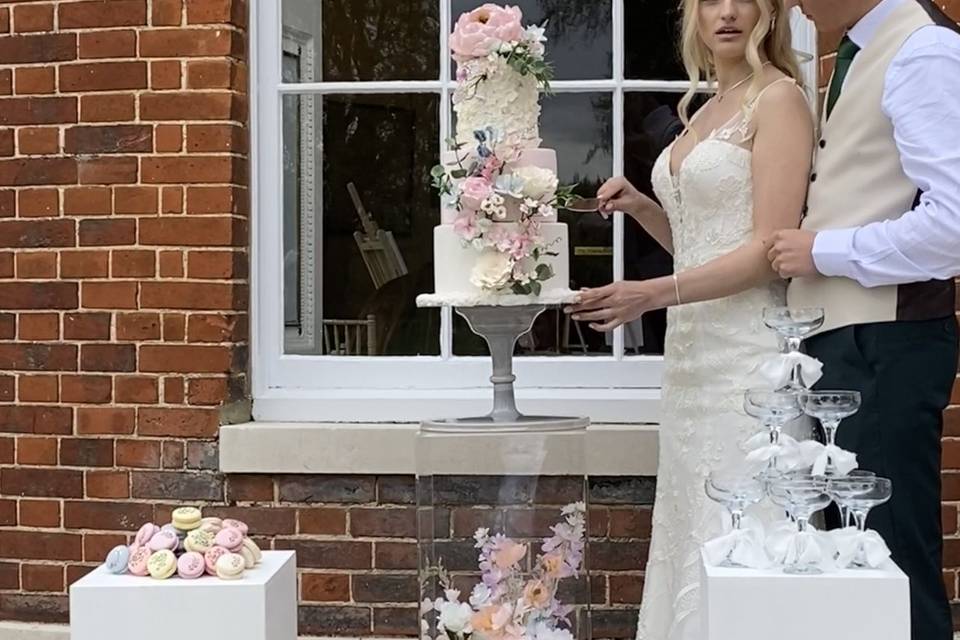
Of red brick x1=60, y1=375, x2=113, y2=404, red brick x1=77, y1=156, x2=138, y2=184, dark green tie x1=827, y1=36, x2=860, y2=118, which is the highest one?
dark green tie x1=827, y1=36, x2=860, y2=118

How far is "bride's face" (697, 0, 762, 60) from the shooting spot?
7.68 ft

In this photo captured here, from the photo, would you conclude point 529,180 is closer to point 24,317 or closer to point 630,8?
point 630,8

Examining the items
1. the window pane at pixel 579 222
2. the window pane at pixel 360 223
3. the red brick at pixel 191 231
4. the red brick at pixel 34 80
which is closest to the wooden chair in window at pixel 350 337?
the window pane at pixel 360 223

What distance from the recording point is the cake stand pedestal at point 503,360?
2.36 metres

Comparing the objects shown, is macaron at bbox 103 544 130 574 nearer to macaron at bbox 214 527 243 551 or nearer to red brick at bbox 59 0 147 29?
macaron at bbox 214 527 243 551

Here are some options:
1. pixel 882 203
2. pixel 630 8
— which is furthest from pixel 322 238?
pixel 882 203

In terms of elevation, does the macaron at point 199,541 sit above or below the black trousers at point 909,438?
below

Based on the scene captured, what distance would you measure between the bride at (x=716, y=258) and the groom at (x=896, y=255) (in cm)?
14

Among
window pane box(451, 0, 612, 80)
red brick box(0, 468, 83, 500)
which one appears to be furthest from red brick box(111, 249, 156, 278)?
window pane box(451, 0, 612, 80)

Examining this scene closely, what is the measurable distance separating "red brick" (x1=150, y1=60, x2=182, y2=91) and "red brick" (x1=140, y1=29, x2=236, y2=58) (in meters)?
0.02

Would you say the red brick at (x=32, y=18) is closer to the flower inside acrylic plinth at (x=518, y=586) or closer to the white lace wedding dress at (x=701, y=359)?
the white lace wedding dress at (x=701, y=359)

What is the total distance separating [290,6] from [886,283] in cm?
200

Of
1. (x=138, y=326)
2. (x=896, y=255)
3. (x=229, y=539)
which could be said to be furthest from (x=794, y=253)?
(x=138, y=326)

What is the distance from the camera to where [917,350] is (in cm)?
200
